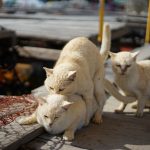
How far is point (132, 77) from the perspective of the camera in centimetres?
543

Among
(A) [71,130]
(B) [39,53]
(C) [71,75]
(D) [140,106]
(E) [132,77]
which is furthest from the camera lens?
(B) [39,53]

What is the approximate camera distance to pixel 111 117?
546 cm

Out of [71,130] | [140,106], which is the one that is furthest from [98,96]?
[71,130]

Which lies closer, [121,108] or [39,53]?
[121,108]

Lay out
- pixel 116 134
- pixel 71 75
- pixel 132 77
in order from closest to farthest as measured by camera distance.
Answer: pixel 71 75
pixel 116 134
pixel 132 77

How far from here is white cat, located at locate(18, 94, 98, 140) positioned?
13.8 ft

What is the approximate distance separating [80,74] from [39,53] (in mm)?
5200

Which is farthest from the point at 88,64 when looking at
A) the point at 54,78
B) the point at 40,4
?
the point at 40,4

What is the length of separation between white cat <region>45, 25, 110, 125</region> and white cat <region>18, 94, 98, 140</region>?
104 mm

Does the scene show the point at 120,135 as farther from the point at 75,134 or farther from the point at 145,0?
the point at 145,0

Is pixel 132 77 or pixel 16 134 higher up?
pixel 132 77

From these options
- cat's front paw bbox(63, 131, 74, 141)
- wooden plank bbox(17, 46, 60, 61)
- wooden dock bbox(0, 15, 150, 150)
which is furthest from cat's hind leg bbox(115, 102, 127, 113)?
wooden plank bbox(17, 46, 60, 61)

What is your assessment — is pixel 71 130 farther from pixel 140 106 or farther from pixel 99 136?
pixel 140 106

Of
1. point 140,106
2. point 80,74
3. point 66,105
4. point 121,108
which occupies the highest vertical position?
point 80,74
